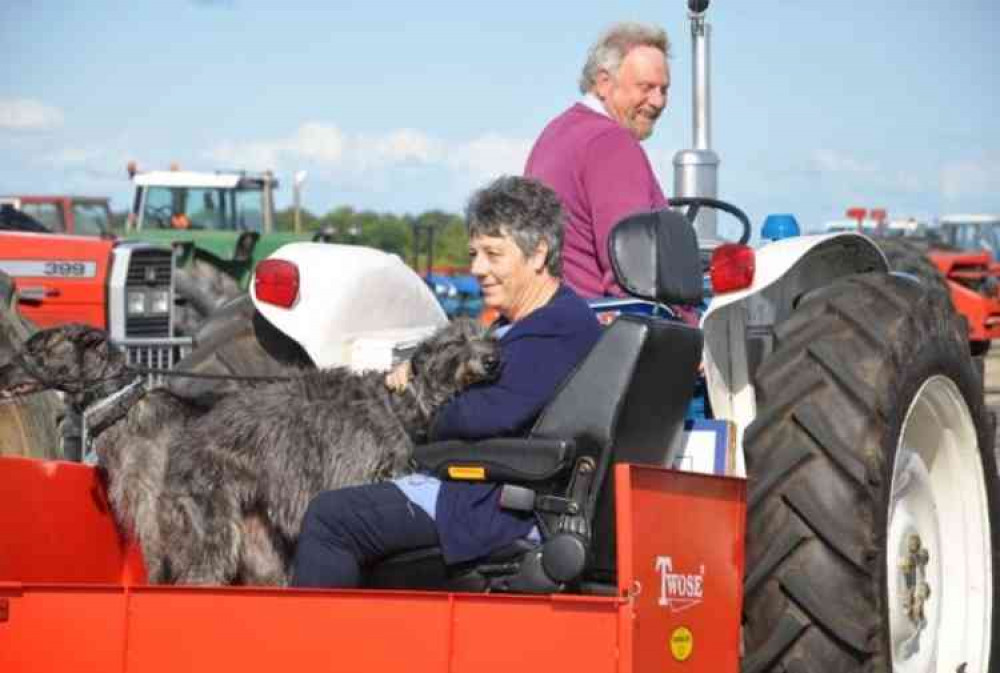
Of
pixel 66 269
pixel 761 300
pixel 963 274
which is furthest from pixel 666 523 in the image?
pixel 963 274

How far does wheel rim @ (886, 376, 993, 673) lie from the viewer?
4.98 meters

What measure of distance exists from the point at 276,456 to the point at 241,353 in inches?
70.3

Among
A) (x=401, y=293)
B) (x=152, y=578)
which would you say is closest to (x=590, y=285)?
(x=401, y=293)

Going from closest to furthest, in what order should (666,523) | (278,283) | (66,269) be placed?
(666,523)
(278,283)
(66,269)

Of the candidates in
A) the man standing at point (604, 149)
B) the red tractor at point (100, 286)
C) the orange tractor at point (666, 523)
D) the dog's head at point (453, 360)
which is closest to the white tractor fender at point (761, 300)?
the orange tractor at point (666, 523)

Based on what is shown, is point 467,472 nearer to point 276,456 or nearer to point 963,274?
point 276,456

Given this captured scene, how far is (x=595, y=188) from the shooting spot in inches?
210

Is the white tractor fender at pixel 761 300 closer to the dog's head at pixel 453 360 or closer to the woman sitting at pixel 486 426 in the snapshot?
the woman sitting at pixel 486 426

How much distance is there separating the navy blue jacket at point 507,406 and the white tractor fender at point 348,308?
1273 mm

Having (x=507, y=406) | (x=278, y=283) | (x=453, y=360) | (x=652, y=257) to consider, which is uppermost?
(x=652, y=257)

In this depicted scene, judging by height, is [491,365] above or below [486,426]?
above

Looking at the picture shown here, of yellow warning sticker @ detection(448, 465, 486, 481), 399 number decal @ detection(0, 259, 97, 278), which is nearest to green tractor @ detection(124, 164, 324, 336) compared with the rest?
399 number decal @ detection(0, 259, 97, 278)

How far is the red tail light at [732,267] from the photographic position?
476 centimetres

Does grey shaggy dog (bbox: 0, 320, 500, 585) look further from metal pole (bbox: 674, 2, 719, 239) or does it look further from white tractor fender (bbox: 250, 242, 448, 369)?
metal pole (bbox: 674, 2, 719, 239)
